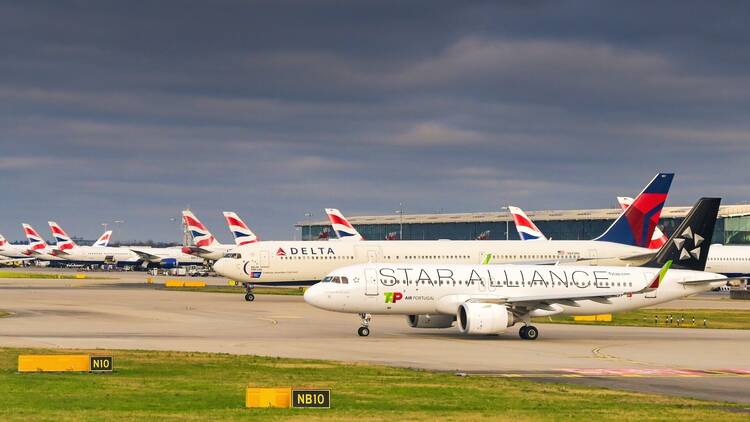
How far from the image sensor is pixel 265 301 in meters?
88.5

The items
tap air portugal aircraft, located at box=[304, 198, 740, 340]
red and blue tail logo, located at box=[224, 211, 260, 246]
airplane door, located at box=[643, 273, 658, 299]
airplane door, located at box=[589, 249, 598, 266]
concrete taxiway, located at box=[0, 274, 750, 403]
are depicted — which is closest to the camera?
concrete taxiway, located at box=[0, 274, 750, 403]

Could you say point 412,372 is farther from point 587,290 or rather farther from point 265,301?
point 265,301

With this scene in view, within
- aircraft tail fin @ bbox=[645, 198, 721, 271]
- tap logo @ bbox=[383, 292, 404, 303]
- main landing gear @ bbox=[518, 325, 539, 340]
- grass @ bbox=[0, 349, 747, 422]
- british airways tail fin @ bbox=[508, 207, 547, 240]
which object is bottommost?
grass @ bbox=[0, 349, 747, 422]

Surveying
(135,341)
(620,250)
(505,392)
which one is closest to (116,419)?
(505,392)

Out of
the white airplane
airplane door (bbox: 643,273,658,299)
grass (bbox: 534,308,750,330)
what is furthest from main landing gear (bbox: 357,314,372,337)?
the white airplane

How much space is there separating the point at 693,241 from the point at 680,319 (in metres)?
12.0

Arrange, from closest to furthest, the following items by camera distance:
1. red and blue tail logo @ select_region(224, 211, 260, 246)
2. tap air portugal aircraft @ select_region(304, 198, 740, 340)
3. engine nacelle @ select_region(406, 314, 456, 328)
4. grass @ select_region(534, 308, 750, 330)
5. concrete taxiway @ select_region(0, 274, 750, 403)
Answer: concrete taxiway @ select_region(0, 274, 750, 403) → tap air portugal aircraft @ select_region(304, 198, 740, 340) → engine nacelle @ select_region(406, 314, 456, 328) → grass @ select_region(534, 308, 750, 330) → red and blue tail logo @ select_region(224, 211, 260, 246)

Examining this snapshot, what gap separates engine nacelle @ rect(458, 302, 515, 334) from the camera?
50000 millimetres

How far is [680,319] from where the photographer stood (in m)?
68.5

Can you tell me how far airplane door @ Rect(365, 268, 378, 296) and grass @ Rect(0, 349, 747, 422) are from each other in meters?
13.8

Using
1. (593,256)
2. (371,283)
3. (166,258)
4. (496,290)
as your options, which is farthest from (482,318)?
(166,258)

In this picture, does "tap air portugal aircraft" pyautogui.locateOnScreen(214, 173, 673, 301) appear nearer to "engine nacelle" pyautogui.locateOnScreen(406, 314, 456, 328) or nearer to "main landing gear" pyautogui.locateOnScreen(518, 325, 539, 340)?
"engine nacelle" pyautogui.locateOnScreen(406, 314, 456, 328)

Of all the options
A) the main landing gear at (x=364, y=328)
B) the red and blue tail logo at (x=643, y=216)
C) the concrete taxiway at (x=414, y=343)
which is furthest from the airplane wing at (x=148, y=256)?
the main landing gear at (x=364, y=328)

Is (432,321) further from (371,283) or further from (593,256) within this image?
(593,256)
